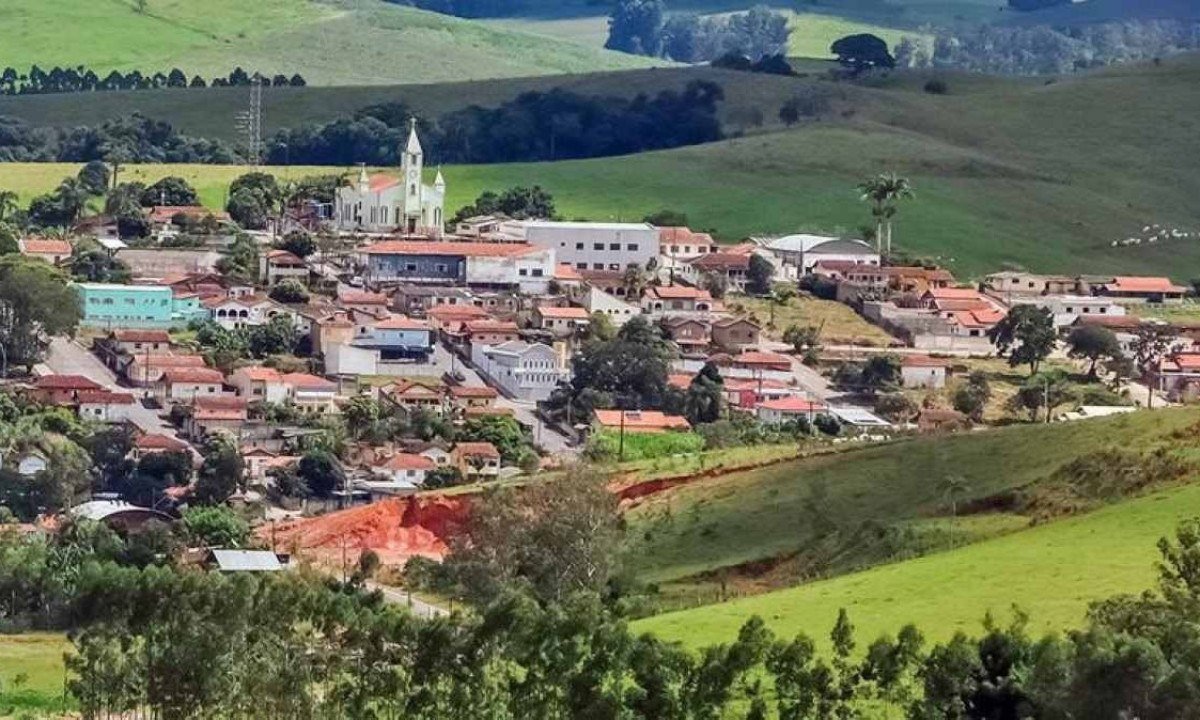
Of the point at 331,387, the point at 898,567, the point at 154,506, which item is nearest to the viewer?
the point at 898,567

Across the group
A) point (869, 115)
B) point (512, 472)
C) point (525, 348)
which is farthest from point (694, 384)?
point (869, 115)

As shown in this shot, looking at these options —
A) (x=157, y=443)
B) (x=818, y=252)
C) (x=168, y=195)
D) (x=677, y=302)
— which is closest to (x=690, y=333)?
(x=677, y=302)

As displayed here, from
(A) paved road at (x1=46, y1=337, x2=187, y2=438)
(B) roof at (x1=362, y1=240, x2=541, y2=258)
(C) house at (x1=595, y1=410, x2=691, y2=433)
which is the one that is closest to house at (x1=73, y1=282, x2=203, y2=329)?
(A) paved road at (x1=46, y1=337, x2=187, y2=438)

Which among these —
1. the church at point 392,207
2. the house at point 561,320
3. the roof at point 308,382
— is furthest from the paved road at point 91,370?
the church at point 392,207

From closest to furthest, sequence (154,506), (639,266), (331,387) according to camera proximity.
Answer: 1. (154,506)
2. (331,387)
3. (639,266)

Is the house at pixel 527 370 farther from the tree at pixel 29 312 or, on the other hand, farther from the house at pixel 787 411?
the tree at pixel 29 312

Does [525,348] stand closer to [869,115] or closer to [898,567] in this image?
[898,567]

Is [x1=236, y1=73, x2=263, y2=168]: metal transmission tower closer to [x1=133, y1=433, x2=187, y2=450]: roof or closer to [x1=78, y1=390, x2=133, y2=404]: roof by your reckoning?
[x1=78, y1=390, x2=133, y2=404]: roof
